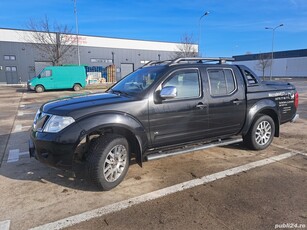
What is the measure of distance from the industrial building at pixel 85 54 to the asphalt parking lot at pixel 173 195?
43.0 meters

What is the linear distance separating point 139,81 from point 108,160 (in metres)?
1.57

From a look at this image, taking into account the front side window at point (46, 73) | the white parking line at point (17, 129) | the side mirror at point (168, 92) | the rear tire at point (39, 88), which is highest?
the front side window at point (46, 73)

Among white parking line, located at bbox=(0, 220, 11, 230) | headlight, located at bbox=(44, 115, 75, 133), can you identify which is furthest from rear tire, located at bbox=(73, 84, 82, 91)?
white parking line, located at bbox=(0, 220, 11, 230)

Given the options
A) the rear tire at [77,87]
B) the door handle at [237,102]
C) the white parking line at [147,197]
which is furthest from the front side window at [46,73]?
the white parking line at [147,197]

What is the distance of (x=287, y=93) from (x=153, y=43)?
176 feet

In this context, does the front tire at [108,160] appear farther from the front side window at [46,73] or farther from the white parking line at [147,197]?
the front side window at [46,73]

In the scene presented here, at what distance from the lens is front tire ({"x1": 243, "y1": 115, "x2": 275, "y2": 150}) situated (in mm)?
5391

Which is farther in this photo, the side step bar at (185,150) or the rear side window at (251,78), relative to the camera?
the rear side window at (251,78)

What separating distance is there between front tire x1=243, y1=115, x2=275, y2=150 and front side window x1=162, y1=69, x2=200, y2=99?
65.7 inches

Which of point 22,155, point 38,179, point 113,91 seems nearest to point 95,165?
point 38,179

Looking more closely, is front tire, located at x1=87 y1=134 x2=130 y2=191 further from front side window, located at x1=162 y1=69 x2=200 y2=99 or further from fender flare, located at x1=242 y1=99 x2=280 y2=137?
fender flare, located at x1=242 y1=99 x2=280 y2=137

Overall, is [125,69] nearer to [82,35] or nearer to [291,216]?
[82,35]

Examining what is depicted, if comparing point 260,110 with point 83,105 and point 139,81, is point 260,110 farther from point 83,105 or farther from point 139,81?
point 83,105

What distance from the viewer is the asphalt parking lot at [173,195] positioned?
305cm
